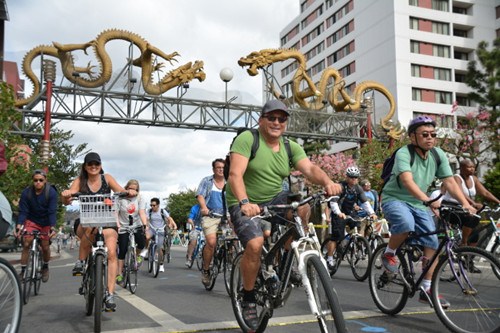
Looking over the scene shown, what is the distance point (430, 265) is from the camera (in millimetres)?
4531

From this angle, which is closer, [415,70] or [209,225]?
[209,225]

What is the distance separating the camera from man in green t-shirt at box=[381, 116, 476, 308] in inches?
187

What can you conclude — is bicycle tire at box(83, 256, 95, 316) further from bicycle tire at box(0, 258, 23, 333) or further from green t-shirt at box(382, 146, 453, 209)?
green t-shirt at box(382, 146, 453, 209)

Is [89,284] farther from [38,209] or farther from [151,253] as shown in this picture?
[151,253]

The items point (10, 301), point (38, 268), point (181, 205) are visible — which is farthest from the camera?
point (181, 205)

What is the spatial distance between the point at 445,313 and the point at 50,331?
11.4 feet

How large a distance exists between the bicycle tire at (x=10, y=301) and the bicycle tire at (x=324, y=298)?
204 centimetres

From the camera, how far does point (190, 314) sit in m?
5.44

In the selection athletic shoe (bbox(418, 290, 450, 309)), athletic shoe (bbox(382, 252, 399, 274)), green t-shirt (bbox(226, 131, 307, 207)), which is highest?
green t-shirt (bbox(226, 131, 307, 207))

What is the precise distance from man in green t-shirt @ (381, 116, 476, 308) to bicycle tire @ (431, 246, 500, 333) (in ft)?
1.27

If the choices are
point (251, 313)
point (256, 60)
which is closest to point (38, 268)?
point (251, 313)

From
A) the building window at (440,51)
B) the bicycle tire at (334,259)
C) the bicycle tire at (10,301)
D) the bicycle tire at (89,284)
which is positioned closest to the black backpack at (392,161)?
the bicycle tire at (89,284)

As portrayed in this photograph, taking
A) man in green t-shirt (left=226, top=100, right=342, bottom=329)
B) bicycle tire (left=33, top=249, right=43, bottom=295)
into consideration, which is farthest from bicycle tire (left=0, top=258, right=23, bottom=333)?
bicycle tire (left=33, top=249, right=43, bottom=295)

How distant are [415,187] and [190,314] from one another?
262cm
